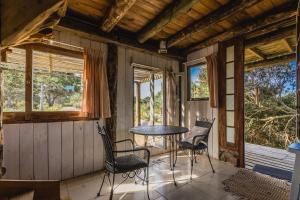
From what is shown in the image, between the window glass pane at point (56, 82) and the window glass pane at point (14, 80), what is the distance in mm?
136

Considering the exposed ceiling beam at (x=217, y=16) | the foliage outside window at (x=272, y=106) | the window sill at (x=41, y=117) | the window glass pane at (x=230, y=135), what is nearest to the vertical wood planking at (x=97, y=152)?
the window sill at (x=41, y=117)

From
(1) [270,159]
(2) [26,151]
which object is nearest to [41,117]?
(2) [26,151]

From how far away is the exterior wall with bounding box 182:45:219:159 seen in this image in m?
3.46

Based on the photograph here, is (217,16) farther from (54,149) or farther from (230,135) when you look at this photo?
(54,149)

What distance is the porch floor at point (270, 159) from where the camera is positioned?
314cm

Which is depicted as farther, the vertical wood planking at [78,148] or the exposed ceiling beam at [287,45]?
the exposed ceiling beam at [287,45]

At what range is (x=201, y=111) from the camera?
374cm

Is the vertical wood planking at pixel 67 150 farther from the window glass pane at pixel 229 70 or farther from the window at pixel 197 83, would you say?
the window glass pane at pixel 229 70

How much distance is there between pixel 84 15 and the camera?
255 centimetres

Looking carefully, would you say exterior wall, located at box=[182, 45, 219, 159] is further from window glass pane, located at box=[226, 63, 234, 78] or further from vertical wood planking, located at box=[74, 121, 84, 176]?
vertical wood planking, located at box=[74, 121, 84, 176]

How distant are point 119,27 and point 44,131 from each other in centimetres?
212

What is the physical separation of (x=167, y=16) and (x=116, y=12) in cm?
73

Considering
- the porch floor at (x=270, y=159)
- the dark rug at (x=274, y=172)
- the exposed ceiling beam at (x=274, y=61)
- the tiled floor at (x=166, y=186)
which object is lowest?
the porch floor at (x=270, y=159)

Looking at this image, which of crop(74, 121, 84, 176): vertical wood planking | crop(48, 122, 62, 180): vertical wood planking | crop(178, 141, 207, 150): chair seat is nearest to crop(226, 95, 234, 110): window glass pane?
crop(178, 141, 207, 150): chair seat
